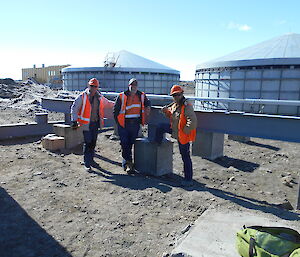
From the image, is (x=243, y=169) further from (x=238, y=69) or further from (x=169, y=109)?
(x=238, y=69)

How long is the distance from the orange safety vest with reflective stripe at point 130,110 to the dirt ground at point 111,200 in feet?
3.56

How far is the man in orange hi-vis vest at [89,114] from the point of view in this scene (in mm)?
5691

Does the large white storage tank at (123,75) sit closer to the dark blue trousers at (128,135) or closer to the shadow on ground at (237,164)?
the shadow on ground at (237,164)

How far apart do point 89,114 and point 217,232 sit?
3560 millimetres

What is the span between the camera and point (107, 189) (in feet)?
15.2

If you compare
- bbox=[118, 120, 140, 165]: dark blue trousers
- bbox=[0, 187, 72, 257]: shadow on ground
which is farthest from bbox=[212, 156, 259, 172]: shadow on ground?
bbox=[0, 187, 72, 257]: shadow on ground

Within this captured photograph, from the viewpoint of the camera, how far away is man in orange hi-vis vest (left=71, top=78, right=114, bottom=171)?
569cm

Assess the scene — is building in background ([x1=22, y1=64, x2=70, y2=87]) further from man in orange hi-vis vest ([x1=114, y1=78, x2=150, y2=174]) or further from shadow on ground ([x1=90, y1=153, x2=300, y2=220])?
shadow on ground ([x1=90, y1=153, x2=300, y2=220])

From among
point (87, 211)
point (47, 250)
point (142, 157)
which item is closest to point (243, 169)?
point (142, 157)

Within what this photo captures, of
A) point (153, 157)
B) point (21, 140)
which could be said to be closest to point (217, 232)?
point (153, 157)

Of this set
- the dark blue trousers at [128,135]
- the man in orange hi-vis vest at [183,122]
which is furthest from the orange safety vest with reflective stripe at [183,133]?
the dark blue trousers at [128,135]

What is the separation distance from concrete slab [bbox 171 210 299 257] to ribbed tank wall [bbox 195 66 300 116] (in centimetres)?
843

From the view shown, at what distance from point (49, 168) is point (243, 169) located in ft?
13.6

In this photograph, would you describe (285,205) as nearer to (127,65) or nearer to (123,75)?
(123,75)
